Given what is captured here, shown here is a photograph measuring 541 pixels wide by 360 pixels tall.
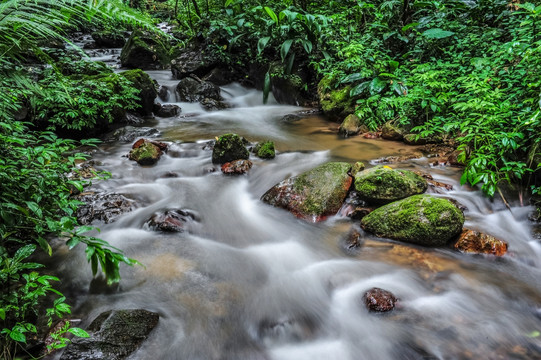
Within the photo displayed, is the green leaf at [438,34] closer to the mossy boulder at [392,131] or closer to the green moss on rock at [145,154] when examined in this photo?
the mossy boulder at [392,131]

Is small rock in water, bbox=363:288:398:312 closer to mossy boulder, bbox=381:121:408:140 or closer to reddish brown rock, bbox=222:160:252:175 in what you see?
reddish brown rock, bbox=222:160:252:175

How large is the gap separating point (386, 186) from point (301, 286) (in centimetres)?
142

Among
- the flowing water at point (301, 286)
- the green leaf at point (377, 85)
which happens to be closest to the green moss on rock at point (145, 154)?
the flowing water at point (301, 286)

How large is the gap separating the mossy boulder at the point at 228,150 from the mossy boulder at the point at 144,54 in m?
6.95

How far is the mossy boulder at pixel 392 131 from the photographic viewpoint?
17.1ft

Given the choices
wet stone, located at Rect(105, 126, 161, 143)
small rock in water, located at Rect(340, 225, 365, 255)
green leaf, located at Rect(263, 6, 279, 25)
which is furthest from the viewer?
green leaf, located at Rect(263, 6, 279, 25)

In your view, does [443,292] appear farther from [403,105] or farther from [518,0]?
[518,0]

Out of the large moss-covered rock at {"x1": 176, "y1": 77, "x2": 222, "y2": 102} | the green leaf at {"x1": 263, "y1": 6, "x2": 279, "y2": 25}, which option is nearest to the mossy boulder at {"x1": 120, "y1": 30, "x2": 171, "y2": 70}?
the large moss-covered rock at {"x1": 176, "y1": 77, "x2": 222, "y2": 102}

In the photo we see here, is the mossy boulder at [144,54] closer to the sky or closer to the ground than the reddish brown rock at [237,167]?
closer to the sky

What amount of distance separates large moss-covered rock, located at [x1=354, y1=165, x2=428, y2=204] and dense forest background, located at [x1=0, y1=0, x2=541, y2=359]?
0.62 m

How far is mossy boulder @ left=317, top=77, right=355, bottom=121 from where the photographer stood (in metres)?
6.52

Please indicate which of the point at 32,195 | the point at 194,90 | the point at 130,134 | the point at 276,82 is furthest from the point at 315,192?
the point at 194,90

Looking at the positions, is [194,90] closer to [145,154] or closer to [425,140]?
[145,154]

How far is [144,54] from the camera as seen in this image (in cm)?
1030
